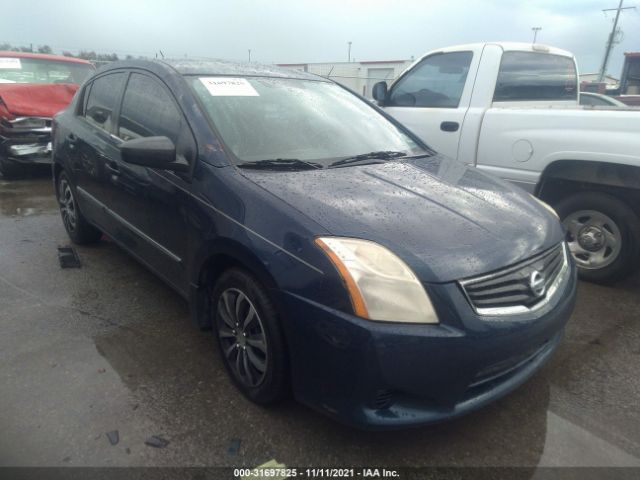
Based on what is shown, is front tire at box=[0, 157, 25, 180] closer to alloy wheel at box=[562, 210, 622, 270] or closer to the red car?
the red car

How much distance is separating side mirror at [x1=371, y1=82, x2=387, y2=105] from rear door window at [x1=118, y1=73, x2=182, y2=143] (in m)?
2.60

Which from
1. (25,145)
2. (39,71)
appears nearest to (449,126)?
(25,145)

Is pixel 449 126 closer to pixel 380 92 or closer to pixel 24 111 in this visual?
pixel 380 92

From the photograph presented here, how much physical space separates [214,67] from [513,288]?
2306 mm

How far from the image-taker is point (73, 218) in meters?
4.43

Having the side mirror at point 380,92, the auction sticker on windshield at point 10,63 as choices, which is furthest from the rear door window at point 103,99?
the auction sticker on windshield at point 10,63

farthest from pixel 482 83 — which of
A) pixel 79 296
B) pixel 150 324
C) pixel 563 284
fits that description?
pixel 79 296

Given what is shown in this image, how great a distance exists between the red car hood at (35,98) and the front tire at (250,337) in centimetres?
587

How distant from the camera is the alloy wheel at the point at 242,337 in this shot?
7.45 feet

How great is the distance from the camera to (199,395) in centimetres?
248

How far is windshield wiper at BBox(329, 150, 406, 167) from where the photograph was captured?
2.78 m

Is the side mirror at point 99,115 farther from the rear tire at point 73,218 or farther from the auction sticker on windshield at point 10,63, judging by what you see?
the auction sticker on windshield at point 10,63

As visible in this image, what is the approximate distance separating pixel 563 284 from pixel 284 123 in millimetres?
1767

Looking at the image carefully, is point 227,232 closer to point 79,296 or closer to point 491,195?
point 491,195
